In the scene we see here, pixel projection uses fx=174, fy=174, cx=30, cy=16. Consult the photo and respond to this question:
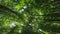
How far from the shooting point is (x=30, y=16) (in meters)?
2.15

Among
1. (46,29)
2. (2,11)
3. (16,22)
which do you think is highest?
(2,11)

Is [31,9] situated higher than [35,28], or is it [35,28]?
[31,9]

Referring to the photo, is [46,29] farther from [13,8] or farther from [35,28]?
[13,8]

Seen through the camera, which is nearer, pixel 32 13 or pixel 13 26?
pixel 13 26

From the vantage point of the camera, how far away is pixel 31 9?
2180 mm

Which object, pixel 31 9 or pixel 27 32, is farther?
pixel 31 9

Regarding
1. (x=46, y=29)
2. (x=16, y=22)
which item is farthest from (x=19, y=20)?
(x=46, y=29)

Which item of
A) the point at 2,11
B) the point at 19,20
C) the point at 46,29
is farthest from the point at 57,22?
the point at 2,11

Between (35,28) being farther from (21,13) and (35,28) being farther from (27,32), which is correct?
(21,13)

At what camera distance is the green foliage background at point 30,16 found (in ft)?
6.64

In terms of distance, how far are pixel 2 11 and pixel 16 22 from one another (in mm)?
229

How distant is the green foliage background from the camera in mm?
2025

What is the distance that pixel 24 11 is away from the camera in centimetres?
214

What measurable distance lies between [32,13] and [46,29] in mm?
264
